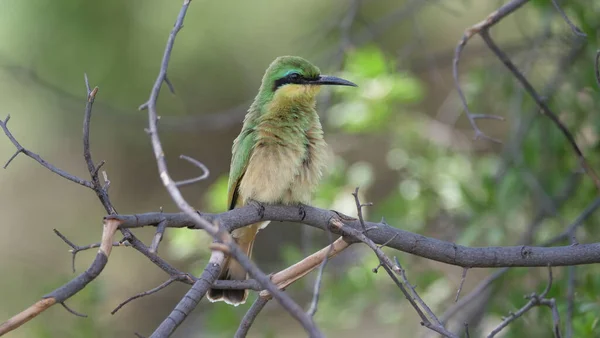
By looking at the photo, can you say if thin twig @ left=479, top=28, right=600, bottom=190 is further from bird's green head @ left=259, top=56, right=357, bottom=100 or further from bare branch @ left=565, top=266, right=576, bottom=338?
bird's green head @ left=259, top=56, right=357, bottom=100

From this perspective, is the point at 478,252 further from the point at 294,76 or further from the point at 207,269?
the point at 294,76

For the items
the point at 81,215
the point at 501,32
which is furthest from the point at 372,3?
the point at 81,215

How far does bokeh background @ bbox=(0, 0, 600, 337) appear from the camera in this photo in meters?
2.92

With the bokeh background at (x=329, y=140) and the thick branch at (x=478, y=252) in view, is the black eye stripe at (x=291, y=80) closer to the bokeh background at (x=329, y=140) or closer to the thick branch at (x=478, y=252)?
the bokeh background at (x=329, y=140)

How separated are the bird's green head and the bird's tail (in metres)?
0.46

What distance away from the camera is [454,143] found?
3762 mm

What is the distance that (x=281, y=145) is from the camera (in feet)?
8.16

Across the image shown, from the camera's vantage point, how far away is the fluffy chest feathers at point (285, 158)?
242cm

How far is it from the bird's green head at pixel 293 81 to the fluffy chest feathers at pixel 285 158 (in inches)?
2.0

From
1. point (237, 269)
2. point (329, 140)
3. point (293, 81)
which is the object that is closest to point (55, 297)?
point (293, 81)

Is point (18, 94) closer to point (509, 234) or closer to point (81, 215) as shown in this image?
point (81, 215)

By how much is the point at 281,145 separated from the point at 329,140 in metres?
1.11

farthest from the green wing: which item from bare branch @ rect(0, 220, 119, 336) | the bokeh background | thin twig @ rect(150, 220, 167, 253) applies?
bare branch @ rect(0, 220, 119, 336)

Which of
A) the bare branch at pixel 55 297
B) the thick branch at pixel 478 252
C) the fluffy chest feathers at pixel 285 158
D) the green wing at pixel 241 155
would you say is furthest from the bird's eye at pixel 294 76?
the bare branch at pixel 55 297
